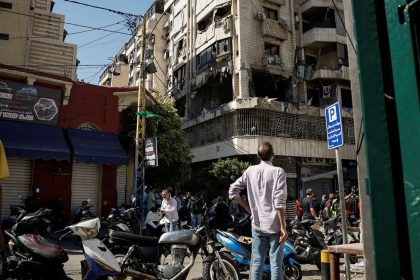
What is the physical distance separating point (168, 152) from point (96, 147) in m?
3.74

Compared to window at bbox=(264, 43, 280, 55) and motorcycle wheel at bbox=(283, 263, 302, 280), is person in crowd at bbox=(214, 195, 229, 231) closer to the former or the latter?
motorcycle wheel at bbox=(283, 263, 302, 280)

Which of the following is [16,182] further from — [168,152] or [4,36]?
[4,36]

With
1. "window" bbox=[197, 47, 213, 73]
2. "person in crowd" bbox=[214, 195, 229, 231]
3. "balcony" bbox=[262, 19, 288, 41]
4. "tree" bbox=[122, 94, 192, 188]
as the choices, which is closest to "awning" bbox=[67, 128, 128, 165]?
"tree" bbox=[122, 94, 192, 188]

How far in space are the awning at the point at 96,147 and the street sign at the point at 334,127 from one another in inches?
403

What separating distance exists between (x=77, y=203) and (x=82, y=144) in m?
2.46

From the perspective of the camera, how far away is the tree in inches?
697

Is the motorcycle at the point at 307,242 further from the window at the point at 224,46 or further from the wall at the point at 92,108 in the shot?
the window at the point at 224,46

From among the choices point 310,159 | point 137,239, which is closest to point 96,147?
point 137,239

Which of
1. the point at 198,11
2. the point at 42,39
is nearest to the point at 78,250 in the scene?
the point at 42,39

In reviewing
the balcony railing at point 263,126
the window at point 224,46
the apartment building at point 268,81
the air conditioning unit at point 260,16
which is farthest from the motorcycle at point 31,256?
the air conditioning unit at point 260,16

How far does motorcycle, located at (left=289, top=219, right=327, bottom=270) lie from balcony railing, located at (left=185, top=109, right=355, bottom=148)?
1467 cm

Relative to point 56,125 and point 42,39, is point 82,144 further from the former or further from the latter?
point 42,39

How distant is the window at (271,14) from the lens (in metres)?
27.1

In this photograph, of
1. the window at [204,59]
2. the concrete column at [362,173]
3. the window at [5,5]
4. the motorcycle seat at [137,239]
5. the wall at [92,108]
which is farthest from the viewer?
the window at [204,59]
